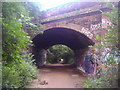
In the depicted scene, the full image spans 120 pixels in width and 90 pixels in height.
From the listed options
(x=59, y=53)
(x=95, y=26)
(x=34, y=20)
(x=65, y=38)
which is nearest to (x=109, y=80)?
(x=95, y=26)

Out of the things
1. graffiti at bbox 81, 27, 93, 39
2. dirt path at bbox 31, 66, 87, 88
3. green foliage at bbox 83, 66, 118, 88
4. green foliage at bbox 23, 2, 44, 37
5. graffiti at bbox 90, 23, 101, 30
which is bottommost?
dirt path at bbox 31, 66, 87, 88

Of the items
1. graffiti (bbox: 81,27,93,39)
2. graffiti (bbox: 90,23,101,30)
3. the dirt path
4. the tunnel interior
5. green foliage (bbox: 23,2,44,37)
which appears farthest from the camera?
the tunnel interior

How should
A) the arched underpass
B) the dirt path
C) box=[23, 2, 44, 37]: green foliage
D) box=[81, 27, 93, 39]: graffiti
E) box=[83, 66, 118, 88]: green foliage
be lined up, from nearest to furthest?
box=[83, 66, 118, 88]: green foliage, the dirt path, the arched underpass, box=[81, 27, 93, 39]: graffiti, box=[23, 2, 44, 37]: green foliage

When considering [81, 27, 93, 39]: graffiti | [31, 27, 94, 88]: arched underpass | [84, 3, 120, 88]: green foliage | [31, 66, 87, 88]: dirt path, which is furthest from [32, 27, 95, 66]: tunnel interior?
[84, 3, 120, 88]: green foliage

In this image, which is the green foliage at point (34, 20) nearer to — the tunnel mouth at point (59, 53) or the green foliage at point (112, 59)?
the green foliage at point (112, 59)

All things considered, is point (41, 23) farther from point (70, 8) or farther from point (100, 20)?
point (100, 20)

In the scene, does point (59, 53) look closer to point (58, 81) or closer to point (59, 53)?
point (59, 53)

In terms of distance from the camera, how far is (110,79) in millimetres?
3479

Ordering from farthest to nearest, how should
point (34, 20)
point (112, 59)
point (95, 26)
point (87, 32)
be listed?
point (34, 20) → point (87, 32) → point (95, 26) → point (112, 59)

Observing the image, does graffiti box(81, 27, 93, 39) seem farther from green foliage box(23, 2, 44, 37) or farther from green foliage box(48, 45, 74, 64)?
green foliage box(48, 45, 74, 64)

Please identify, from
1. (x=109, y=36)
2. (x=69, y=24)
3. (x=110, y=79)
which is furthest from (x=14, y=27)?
(x=69, y=24)

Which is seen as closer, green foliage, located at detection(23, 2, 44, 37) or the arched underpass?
the arched underpass

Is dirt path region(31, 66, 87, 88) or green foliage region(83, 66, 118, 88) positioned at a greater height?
green foliage region(83, 66, 118, 88)

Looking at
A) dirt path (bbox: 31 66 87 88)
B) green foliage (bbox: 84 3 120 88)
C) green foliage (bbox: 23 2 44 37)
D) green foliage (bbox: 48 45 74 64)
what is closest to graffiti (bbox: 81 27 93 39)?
dirt path (bbox: 31 66 87 88)
